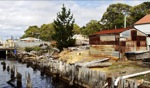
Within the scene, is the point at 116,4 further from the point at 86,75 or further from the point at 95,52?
the point at 86,75

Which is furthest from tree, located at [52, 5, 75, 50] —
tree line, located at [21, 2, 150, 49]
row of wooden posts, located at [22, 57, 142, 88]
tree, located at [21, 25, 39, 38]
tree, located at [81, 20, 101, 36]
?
tree, located at [21, 25, 39, 38]

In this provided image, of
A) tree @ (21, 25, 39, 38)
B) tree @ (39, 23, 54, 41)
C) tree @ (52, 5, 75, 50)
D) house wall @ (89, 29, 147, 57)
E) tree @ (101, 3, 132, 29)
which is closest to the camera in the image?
house wall @ (89, 29, 147, 57)

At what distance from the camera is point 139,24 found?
2188 inches

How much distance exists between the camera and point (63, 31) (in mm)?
61562

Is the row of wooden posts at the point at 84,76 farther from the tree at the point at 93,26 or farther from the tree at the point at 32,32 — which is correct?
the tree at the point at 32,32

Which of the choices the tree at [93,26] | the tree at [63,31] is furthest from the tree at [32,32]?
the tree at [63,31]

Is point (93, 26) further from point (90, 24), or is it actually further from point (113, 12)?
point (113, 12)

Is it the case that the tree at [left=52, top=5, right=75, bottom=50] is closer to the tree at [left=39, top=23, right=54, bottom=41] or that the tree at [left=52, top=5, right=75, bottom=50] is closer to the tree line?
the tree line

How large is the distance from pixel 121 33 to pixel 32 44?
67671 millimetres

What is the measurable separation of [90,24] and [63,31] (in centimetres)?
3737

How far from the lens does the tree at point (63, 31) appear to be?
6083 centimetres

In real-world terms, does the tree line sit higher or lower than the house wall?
higher

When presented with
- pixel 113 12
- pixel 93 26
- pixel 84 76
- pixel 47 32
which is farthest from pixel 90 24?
pixel 84 76

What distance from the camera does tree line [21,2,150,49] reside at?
61.6 metres
